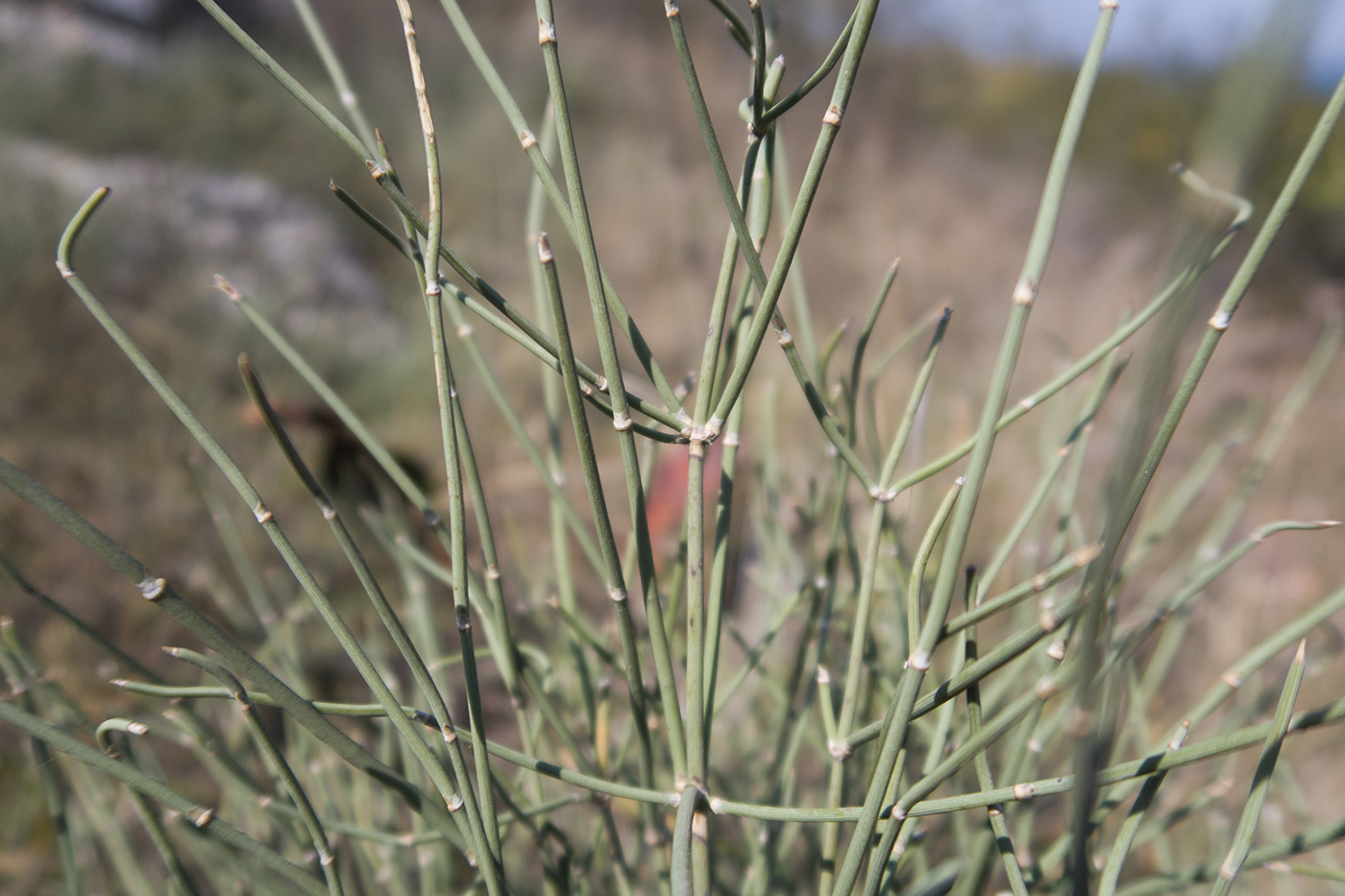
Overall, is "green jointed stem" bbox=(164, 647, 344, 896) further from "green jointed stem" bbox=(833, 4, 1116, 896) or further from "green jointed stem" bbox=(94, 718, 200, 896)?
"green jointed stem" bbox=(833, 4, 1116, 896)

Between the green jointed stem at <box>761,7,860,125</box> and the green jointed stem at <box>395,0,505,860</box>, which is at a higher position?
the green jointed stem at <box>761,7,860,125</box>

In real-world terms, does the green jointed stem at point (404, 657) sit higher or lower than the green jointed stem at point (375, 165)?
lower

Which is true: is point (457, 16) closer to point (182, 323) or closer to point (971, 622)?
point (971, 622)

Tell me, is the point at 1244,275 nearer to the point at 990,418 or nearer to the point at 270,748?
the point at 990,418

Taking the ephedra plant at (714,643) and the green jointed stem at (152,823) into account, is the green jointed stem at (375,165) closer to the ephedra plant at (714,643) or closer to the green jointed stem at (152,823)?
the ephedra plant at (714,643)

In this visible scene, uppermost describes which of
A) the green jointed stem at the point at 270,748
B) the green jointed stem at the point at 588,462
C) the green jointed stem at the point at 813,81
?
the green jointed stem at the point at 813,81

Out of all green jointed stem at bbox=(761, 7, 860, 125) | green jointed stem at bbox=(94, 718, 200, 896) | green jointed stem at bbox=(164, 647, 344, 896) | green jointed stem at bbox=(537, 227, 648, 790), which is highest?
green jointed stem at bbox=(761, 7, 860, 125)

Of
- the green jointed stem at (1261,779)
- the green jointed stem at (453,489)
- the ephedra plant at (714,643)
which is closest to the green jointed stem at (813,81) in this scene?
the ephedra plant at (714,643)

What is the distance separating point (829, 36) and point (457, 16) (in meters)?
5.33

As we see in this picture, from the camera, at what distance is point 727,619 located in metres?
0.42

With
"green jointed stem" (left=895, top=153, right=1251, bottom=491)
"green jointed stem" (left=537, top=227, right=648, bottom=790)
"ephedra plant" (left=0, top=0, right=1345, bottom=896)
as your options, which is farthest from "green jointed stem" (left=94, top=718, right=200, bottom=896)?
"green jointed stem" (left=895, top=153, right=1251, bottom=491)

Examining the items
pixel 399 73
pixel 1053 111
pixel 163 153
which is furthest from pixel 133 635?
pixel 1053 111

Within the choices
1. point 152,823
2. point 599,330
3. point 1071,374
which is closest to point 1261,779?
point 1071,374

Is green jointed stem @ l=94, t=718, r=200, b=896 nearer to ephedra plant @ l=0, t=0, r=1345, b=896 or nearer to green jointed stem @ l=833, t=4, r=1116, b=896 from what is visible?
ephedra plant @ l=0, t=0, r=1345, b=896
